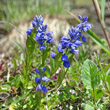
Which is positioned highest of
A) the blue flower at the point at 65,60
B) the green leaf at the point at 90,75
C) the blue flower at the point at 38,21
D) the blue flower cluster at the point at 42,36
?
the blue flower at the point at 38,21

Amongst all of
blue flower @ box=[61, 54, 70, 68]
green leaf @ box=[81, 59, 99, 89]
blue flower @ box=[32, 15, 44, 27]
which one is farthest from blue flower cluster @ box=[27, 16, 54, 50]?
green leaf @ box=[81, 59, 99, 89]

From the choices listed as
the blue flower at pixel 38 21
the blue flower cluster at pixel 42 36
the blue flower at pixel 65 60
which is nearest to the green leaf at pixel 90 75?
the blue flower at pixel 65 60

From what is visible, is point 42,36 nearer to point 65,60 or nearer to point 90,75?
point 65,60

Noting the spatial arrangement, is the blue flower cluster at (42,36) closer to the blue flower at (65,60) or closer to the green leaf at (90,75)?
the blue flower at (65,60)

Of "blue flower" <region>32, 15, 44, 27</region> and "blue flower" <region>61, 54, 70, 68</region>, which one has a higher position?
"blue flower" <region>32, 15, 44, 27</region>

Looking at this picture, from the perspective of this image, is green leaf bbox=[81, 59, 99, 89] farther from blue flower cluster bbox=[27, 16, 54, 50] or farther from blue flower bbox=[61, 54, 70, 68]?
blue flower cluster bbox=[27, 16, 54, 50]

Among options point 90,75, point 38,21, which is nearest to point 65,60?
point 90,75

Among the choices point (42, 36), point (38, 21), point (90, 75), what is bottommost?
point (90, 75)

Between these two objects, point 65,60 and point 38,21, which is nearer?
point 65,60

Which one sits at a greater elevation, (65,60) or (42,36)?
(42,36)
